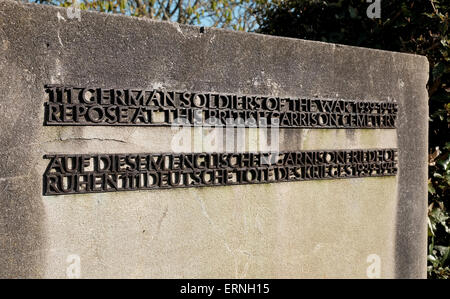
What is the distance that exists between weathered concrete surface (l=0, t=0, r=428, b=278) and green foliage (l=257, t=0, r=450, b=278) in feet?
1.28

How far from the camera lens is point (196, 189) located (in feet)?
8.79

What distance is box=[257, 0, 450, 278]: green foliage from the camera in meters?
3.98

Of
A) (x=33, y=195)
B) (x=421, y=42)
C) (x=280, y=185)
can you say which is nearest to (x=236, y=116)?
(x=280, y=185)

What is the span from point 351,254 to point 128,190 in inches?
66.7

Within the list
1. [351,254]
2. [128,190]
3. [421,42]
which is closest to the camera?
[128,190]

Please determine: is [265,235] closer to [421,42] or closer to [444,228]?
[444,228]

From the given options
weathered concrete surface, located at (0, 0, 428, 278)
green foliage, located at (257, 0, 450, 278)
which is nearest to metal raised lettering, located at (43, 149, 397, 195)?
weathered concrete surface, located at (0, 0, 428, 278)

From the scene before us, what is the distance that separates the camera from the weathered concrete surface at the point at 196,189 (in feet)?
7.30

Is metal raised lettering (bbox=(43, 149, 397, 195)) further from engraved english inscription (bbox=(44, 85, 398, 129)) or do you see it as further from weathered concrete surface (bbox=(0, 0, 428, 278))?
engraved english inscription (bbox=(44, 85, 398, 129))

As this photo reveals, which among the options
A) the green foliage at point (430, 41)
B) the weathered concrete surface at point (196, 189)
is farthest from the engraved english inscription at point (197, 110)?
the green foliage at point (430, 41)

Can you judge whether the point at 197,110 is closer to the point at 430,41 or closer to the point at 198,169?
the point at 198,169

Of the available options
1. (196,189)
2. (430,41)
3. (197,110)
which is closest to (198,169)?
(196,189)

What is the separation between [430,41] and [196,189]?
268 centimetres

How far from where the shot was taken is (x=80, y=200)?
236 cm
